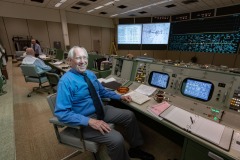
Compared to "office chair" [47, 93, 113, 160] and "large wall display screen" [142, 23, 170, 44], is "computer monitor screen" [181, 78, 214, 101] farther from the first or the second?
"large wall display screen" [142, 23, 170, 44]

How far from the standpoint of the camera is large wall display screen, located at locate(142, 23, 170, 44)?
7.19m

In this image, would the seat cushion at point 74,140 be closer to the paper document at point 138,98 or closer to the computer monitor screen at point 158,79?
the paper document at point 138,98

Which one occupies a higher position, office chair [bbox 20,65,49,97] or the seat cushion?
office chair [bbox 20,65,49,97]

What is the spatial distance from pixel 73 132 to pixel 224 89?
142cm

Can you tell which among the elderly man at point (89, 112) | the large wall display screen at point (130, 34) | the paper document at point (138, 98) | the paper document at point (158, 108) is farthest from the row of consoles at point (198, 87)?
the large wall display screen at point (130, 34)

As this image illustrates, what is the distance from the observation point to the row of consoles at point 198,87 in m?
1.12

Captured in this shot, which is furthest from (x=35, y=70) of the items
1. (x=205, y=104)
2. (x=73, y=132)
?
(x=205, y=104)

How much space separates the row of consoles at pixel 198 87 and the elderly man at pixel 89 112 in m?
0.51

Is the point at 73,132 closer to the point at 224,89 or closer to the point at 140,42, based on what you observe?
the point at 224,89

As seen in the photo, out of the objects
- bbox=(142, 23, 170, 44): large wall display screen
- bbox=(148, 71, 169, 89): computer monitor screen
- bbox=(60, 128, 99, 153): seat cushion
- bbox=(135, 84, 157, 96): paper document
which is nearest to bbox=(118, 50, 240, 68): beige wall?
bbox=(142, 23, 170, 44): large wall display screen

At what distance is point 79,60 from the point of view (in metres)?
1.30

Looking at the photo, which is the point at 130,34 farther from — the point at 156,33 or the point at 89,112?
the point at 89,112

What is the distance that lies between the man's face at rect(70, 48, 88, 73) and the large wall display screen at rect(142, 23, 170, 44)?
22.1 ft

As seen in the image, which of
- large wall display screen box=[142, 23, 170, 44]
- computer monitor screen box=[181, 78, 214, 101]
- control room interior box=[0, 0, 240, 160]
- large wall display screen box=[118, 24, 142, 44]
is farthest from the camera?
large wall display screen box=[118, 24, 142, 44]
